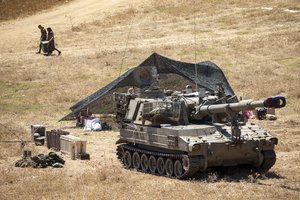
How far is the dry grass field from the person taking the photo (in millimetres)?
20562

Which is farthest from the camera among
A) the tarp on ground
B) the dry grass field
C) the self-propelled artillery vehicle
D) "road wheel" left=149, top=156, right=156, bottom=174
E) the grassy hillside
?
the grassy hillside

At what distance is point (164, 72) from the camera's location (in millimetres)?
34094

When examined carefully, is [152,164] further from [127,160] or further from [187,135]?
[187,135]

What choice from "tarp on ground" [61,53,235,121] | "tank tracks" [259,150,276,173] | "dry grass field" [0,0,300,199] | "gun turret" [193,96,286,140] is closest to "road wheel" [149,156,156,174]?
"dry grass field" [0,0,300,199]

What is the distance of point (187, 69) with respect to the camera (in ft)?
114

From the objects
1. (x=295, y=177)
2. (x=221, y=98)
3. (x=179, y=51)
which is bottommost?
(x=295, y=177)

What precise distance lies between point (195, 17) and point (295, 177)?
3802cm

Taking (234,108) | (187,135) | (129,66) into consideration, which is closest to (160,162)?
A: (187,135)

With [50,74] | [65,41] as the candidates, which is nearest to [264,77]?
[50,74]

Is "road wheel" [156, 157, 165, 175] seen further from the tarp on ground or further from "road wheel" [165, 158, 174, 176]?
the tarp on ground

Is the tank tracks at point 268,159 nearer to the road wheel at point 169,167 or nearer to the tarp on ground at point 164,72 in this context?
the road wheel at point 169,167

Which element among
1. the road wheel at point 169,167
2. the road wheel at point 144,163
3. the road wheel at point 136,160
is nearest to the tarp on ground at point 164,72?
the road wheel at point 136,160

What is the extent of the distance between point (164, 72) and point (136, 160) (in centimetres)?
1046

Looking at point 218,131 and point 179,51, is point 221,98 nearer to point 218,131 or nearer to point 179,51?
point 218,131
